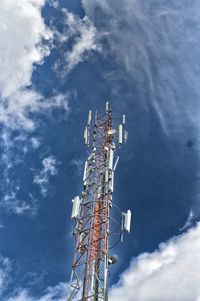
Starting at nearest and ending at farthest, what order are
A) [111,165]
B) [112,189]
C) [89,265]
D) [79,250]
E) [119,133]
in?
[89,265] < [79,250] < [112,189] < [111,165] < [119,133]

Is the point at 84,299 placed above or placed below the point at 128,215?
below

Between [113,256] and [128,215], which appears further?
[128,215]

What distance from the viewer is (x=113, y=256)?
78.8ft

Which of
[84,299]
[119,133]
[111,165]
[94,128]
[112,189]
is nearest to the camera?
[84,299]

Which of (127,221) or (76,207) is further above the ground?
(76,207)

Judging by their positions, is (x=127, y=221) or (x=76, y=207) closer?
(x=127, y=221)

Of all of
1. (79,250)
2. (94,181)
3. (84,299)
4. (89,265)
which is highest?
(94,181)

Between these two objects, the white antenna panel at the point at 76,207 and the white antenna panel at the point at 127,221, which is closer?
the white antenna panel at the point at 127,221

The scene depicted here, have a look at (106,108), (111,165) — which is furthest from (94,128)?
(111,165)

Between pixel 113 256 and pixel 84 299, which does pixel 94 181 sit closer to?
pixel 113 256

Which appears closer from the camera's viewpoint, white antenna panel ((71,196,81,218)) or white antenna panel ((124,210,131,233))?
white antenna panel ((124,210,131,233))

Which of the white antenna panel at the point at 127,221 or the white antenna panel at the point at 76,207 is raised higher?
Answer: the white antenna panel at the point at 76,207

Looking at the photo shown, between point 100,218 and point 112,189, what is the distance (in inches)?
103

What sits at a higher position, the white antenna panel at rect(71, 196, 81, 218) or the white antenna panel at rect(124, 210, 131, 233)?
the white antenna panel at rect(71, 196, 81, 218)
